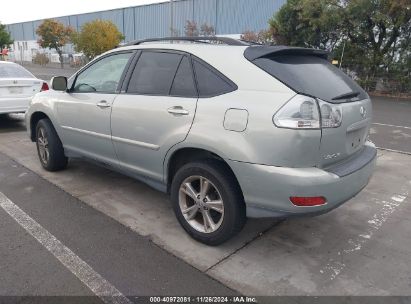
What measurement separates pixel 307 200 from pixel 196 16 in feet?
125

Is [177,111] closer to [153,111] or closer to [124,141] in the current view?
[153,111]

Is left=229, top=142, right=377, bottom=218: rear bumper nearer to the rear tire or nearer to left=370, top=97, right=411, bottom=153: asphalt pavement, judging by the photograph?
the rear tire

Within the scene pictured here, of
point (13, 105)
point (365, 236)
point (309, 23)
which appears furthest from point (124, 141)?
point (309, 23)

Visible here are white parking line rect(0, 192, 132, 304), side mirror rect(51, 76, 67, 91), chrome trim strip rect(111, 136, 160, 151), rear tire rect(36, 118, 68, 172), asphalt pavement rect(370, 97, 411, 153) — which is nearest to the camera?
white parking line rect(0, 192, 132, 304)

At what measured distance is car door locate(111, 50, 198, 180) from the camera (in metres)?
3.21

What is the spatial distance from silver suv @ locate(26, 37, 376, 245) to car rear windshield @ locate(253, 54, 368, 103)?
1cm

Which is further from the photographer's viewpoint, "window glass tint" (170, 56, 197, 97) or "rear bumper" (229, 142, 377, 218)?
"window glass tint" (170, 56, 197, 97)

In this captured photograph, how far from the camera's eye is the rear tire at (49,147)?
4.89 meters

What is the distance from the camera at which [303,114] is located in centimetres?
263

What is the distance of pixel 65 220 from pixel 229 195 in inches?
70.8

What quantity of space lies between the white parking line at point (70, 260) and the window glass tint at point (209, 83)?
1.66 metres

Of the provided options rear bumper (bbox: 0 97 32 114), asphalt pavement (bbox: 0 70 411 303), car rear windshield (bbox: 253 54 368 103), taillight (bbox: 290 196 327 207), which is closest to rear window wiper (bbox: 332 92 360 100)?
car rear windshield (bbox: 253 54 368 103)

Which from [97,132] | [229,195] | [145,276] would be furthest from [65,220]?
[229,195]

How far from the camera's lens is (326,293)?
2.65 meters
